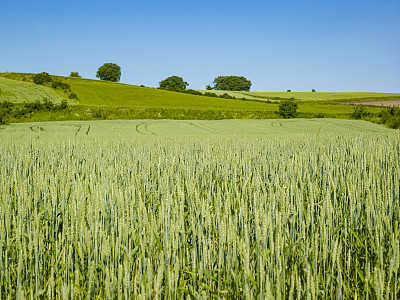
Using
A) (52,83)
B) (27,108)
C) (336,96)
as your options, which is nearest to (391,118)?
(27,108)

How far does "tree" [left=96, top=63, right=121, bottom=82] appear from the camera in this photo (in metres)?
77.8

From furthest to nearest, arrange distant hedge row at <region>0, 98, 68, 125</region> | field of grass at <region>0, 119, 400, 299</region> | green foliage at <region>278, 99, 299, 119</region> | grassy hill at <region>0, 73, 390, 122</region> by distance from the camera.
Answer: green foliage at <region>278, 99, 299, 119</region> → grassy hill at <region>0, 73, 390, 122</region> → distant hedge row at <region>0, 98, 68, 125</region> → field of grass at <region>0, 119, 400, 299</region>

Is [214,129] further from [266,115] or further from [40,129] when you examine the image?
[266,115]

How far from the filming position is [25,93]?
1053 inches

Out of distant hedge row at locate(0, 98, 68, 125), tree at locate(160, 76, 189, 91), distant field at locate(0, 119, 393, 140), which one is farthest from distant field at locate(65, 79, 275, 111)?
tree at locate(160, 76, 189, 91)

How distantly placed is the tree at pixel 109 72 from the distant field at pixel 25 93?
4891 centimetres

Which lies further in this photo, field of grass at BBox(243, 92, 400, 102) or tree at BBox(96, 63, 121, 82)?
tree at BBox(96, 63, 121, 82)

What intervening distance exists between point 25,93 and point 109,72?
5369cm

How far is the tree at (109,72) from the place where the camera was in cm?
7781

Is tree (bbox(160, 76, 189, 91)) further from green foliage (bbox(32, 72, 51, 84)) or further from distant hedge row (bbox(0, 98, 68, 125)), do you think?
distant hedge row (bbox(0, 98, 68, 125))

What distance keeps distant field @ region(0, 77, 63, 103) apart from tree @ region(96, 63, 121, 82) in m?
48.9

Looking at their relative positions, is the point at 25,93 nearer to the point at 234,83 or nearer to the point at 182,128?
the point at 182,128

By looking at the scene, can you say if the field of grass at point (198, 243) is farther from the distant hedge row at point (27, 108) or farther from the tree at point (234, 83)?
the tree at point (234, 83)

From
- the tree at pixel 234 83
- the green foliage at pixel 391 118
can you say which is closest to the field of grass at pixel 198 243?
the green foliage at pixel 391 118
